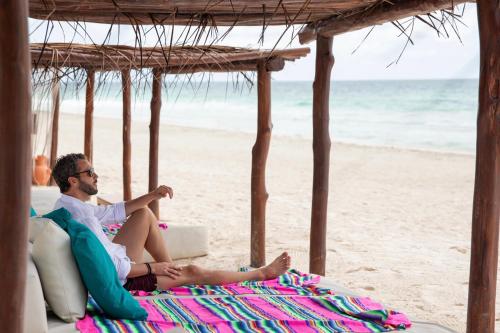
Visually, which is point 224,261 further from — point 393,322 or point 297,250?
point 393,322

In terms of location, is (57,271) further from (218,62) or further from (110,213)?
(218,62)

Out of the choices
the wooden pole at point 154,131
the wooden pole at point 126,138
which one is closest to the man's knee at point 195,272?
the wooden pole at point 154,131

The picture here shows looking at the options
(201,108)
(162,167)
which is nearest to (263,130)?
(162,167)

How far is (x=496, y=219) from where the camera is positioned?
10.4 ft

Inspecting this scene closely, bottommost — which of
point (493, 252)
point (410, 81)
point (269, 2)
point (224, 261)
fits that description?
point (224, 261)

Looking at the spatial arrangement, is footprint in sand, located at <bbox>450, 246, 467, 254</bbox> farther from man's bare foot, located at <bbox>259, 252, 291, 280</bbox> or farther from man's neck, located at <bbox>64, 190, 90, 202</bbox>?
man's neck, located at <bbox>64, 190, 90, 202</bbox>

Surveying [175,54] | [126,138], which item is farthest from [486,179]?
[126,138]

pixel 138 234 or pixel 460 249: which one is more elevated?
pixel 138 234

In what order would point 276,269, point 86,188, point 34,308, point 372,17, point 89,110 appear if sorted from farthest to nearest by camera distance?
point 89,110 < point 276,269 < point 372,17 < point 86,188 < point 34,308

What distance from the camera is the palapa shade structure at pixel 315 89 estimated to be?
208cm

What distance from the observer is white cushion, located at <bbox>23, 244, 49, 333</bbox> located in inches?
118

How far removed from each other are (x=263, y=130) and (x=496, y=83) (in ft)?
10.0

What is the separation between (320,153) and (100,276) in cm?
214

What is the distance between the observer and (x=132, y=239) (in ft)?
14.0
